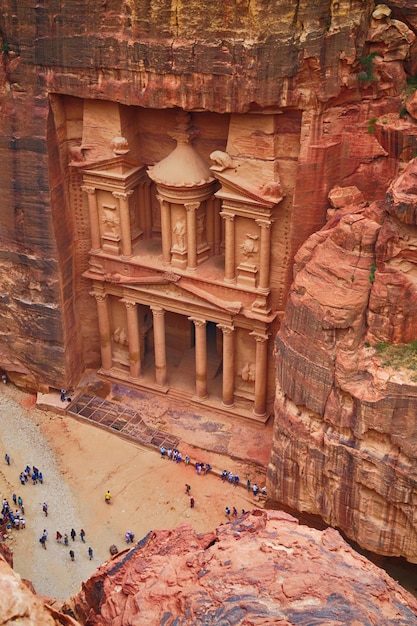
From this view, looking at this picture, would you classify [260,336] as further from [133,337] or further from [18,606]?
[18,606]

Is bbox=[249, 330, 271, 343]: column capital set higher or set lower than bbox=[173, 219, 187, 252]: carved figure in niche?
→ lower

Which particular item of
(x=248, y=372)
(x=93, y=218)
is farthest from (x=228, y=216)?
(x=248, y=372)

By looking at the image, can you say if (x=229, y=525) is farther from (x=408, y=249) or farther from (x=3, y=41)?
(x=3, y=41)

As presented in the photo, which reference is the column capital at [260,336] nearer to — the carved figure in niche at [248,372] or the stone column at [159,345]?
the carved figure in niche at [248,372]

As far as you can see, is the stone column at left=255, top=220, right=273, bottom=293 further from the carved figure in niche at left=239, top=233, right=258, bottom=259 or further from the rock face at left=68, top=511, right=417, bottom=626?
the rock face at left=68, top=511, right=417, bottom=626

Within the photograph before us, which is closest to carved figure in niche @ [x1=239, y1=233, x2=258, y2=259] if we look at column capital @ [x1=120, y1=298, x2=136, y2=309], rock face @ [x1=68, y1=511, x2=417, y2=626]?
column capital @ [x1=120, y1=298, x2=136, y2=309]

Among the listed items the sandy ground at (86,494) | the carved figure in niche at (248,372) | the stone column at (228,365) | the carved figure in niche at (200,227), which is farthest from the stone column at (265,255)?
the sandy ground at (86,494)

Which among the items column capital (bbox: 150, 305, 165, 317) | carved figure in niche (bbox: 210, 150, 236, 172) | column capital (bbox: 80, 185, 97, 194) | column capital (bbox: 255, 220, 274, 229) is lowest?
column capital (bbox: 150, 305, 165, 317)
